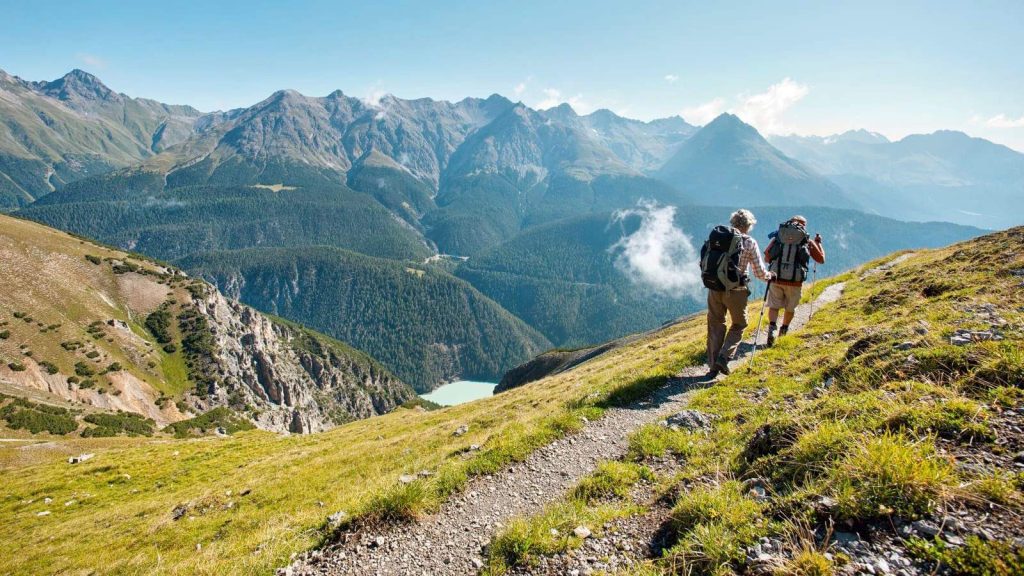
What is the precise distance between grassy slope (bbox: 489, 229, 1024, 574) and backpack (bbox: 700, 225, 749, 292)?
2995mm

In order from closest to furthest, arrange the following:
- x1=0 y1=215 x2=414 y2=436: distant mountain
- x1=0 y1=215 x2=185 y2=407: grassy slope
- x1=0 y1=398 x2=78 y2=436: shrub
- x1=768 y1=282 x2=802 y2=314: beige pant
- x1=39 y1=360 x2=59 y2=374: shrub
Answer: x1=768 y1=282 x2=802 y2=314: beige pant < x1=0 y1=398 x2=78 y2=436: shrub < x1=39 y1=360 x2=59 y2=374: shrub < x1=0 y1=215 x2=414 y2=436: distant mountain < x1=0 y1=215 x2=185 y2=407: grassy slope

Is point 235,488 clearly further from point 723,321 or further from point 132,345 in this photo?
point 132,345

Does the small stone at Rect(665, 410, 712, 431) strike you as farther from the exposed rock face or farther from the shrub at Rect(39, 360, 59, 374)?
the exposed rock face

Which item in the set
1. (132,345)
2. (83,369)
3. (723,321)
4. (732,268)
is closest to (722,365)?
(723,321)

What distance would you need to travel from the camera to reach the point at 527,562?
5.97 meters

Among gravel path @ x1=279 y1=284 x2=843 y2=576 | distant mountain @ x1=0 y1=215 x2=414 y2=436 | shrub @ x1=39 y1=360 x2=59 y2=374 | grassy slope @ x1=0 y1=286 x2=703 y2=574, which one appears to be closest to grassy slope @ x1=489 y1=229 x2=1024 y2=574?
gravel path @ x1=279 y1=284 x2=843 y2=576

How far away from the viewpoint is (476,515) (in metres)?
7.65

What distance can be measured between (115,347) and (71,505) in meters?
108

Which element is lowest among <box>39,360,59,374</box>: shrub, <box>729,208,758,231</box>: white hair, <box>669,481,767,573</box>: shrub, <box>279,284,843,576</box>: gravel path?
<box>39,360,59,374</box>: shrub

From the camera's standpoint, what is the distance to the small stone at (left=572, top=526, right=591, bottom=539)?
20.4ft

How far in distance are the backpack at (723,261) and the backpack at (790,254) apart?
4209 millimetres

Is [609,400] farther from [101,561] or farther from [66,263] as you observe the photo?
[66,263]

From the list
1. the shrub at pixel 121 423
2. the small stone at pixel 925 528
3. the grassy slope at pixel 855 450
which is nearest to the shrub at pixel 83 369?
the shrub at pixel 121 423

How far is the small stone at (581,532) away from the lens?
6223mm
